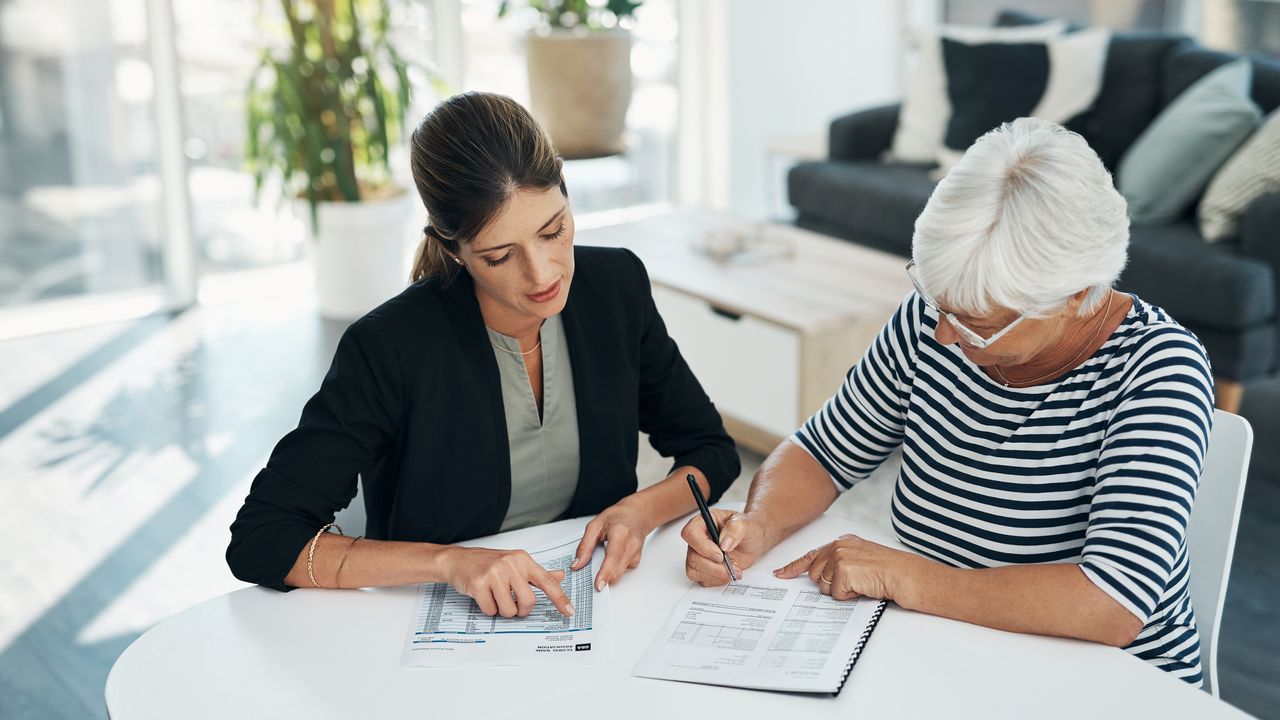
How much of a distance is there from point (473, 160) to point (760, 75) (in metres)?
4.46

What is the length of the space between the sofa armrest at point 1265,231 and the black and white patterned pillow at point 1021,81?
974 millimetres

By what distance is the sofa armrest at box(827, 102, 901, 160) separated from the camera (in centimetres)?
475

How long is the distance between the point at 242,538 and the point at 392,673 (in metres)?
0.29

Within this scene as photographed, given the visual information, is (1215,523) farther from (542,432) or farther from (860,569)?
(542,432)

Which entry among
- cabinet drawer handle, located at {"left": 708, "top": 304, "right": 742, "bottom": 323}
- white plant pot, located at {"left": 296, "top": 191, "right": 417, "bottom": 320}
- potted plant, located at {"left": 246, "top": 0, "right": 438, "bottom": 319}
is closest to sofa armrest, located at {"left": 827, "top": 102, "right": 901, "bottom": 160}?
potted plant, located at {"left": 246, "top": 0, "right": 438, "bottom": 319}

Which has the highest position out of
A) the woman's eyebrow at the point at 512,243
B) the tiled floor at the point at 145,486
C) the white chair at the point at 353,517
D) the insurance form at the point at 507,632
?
the woman's eyebrow at the point at 512,243

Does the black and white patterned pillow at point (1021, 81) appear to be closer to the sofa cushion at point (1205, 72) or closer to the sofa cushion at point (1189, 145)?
the sofa cushion at point (1205, 72)

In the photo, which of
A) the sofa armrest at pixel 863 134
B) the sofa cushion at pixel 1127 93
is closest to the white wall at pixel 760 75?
the sofa armrest at pixel 863 134

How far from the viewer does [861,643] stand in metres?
1.24

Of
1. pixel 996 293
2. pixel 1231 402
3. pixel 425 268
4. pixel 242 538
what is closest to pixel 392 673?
pixel 242 538

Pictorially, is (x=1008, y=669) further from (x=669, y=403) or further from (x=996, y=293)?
(x=669, y=403)

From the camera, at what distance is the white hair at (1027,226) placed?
49.7 inches

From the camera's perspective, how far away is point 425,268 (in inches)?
64.8

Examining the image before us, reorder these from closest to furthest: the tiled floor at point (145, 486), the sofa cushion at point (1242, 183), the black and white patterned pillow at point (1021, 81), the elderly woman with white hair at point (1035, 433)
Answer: the elderly woman with white hair at point (1035, 433)
the tiled floor at point (145, 486)
the sofa cushion at point (1242, 183)
the black and white patterned pillow at point (1021, 81)
